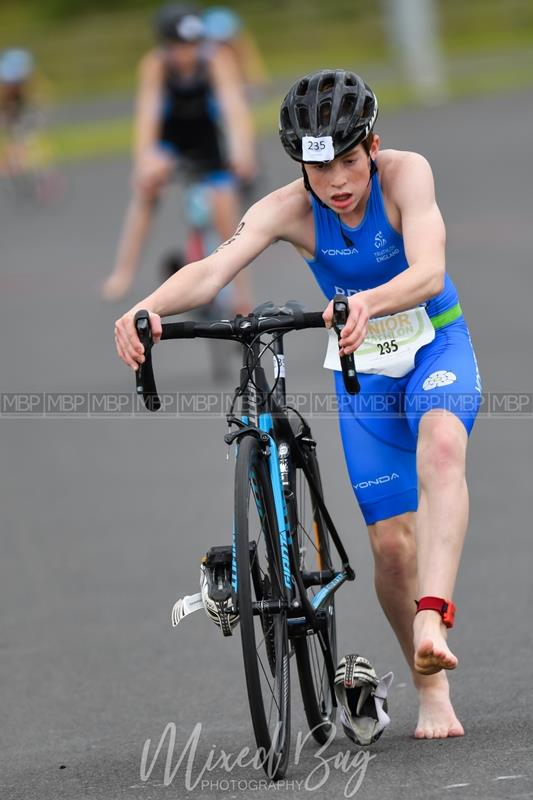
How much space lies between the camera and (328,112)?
5.47 m


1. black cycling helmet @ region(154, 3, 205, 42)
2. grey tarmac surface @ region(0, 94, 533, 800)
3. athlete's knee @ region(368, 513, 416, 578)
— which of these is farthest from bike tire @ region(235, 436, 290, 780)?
black cycling helmet @ region(154, 3, 205, 42)

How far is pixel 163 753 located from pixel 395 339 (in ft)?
5.42

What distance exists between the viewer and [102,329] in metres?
16.4

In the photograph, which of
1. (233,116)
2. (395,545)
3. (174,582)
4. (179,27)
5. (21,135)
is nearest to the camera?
(395,545)

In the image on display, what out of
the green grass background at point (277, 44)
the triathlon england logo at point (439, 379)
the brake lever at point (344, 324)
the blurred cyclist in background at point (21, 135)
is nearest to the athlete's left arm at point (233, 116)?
the triathlon england logo at point (439, 379)

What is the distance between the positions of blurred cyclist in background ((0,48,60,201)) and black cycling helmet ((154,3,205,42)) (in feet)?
45.7

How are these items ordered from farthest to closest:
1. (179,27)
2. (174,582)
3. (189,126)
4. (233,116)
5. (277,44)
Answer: (277,44), (189,126), (233,116), (179,27), (174,582)

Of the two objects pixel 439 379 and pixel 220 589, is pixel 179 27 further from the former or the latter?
pixel 220 589

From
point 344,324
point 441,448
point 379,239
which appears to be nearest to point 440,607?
point 441,448

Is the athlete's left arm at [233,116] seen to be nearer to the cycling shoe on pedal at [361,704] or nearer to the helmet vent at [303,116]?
the helmet vent at [303,116]

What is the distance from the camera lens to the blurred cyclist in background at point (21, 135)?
26.1m

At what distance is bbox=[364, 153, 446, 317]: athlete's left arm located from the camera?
527 cm

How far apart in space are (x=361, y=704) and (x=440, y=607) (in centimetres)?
53

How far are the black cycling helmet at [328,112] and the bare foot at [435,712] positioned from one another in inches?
73.0
